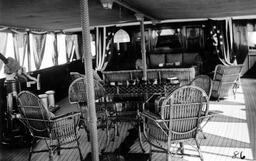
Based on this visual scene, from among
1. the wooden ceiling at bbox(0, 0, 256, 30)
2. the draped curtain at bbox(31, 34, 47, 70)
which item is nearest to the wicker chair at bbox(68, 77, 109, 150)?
the wooden ceiling at bbox(0, 0, 256, 30)

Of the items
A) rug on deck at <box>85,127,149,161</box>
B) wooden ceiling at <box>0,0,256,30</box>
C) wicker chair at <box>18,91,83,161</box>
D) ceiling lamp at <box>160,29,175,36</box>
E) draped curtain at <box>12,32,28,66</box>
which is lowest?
rug on deck at <box>85,127,149,161</box>

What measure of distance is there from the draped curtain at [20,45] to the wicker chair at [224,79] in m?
5.78

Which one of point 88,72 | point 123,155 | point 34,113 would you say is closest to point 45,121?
point 34,113

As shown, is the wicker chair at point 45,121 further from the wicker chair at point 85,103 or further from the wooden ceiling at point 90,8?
the wooden ceiling at point 90,8

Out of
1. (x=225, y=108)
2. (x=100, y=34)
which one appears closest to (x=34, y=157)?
(x=225, y=108)

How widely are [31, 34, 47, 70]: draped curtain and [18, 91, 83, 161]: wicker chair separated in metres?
6.92

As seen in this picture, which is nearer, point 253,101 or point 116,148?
point 116,148

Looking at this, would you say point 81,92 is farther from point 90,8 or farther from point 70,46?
point 70,46

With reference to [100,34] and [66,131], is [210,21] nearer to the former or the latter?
[100,34]

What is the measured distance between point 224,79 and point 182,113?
454cm

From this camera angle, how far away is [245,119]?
Answer: 6059mm

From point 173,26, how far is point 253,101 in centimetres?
659

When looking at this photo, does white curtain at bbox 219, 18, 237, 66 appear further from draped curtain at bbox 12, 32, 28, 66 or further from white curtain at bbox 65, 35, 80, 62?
draped curtain at bbox 12, 32, 28, 66

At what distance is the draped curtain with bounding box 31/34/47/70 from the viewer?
416 inches
